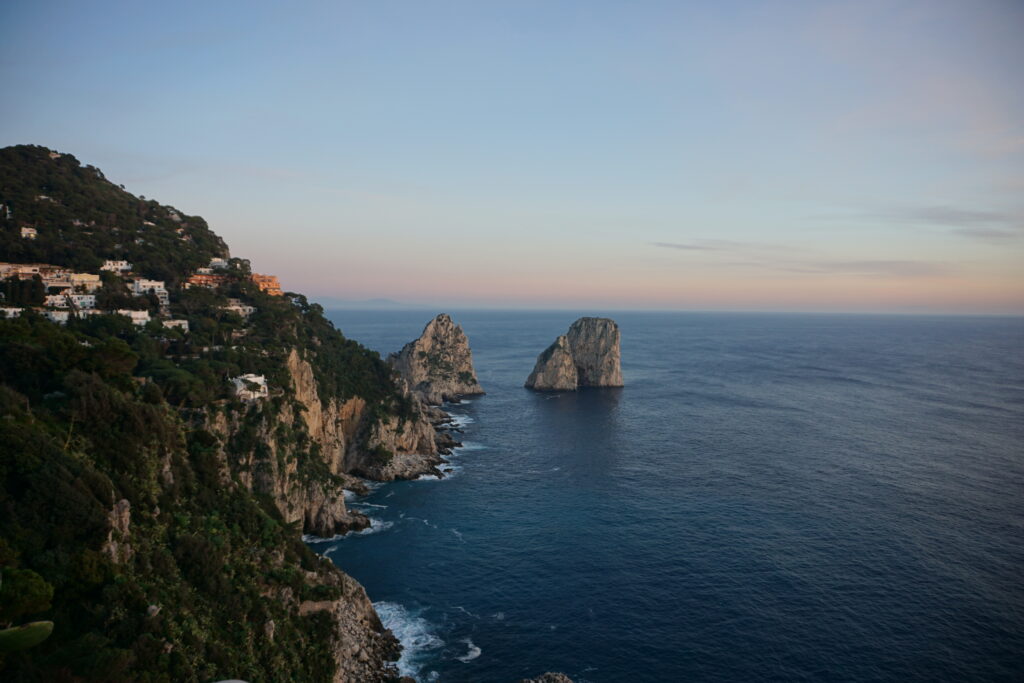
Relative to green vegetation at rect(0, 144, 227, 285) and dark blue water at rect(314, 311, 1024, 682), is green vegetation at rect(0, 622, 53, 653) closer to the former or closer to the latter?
dark blue water at rect(314, 311, 1024, 682)

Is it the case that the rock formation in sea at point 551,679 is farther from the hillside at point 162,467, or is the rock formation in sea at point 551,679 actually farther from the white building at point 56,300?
the white building at point 56,300

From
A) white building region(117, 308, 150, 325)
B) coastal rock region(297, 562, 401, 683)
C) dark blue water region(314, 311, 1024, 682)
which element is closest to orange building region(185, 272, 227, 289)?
white building region(117, 308, 150, 325)

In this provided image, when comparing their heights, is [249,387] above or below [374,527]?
above

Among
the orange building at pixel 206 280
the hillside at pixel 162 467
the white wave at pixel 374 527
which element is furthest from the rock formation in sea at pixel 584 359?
the white wave at pixel 374 527

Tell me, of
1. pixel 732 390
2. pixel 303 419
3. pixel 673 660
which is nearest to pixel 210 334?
pixel 303 419

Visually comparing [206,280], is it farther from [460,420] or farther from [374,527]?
[460,420]

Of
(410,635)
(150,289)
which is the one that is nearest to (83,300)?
(150,289)
